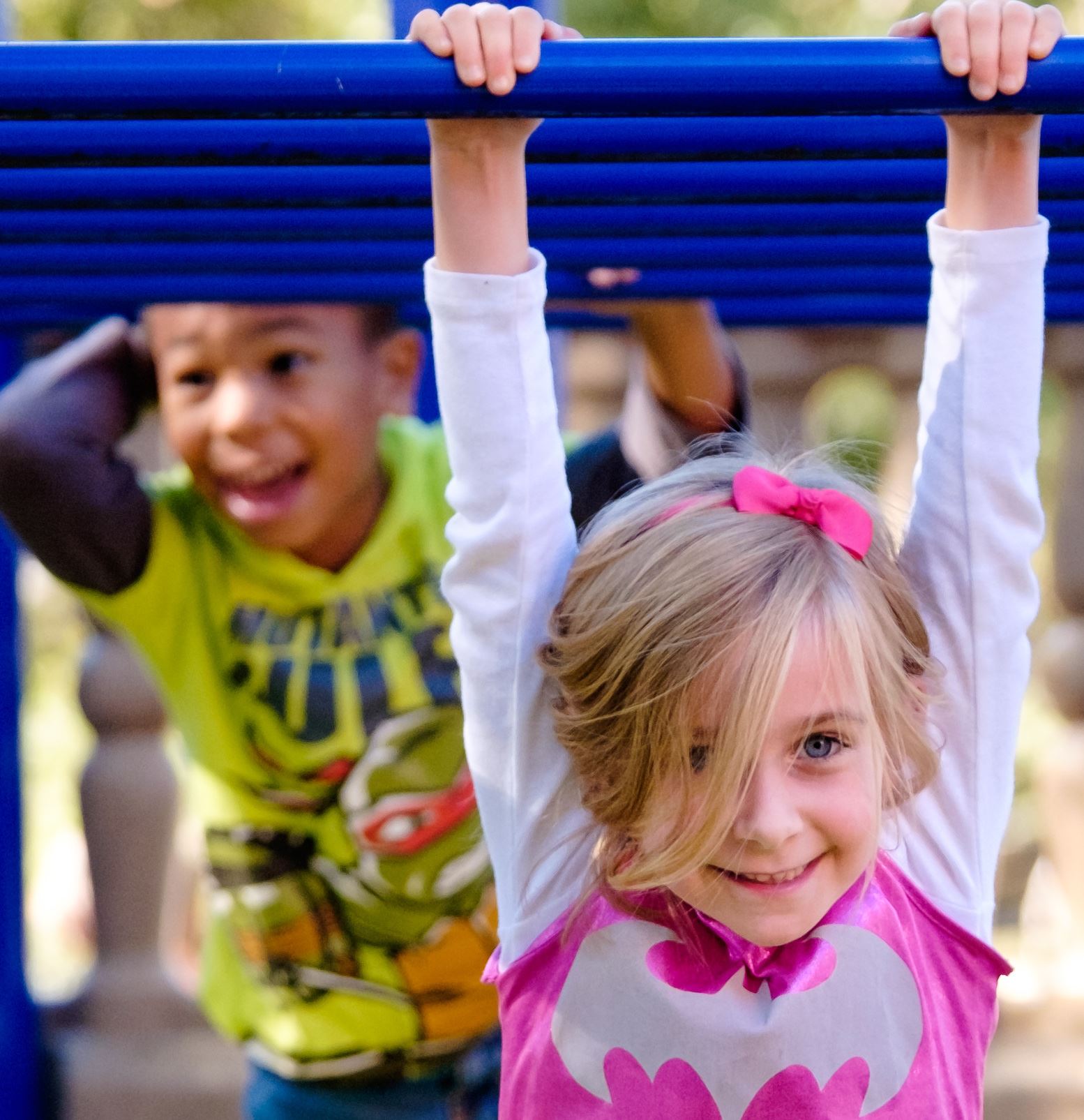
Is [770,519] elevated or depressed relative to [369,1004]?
elevated

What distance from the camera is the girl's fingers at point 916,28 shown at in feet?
2.60

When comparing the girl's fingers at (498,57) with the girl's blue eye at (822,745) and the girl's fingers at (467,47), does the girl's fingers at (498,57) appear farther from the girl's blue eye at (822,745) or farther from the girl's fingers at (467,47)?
the girl's blue eye at (822,745)

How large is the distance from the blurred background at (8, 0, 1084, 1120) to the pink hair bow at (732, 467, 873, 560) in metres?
0.18

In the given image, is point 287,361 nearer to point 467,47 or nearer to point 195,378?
point 195,378

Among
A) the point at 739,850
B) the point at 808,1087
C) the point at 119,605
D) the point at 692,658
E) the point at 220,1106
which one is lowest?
the point at 220,1106

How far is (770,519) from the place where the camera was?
2.88 feet

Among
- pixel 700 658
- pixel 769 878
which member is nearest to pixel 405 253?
pixel 700 658

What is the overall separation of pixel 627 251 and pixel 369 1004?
70cm

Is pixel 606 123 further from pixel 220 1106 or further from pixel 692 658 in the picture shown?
pixel 220 1106

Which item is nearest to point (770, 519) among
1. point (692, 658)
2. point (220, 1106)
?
point (692, 658)

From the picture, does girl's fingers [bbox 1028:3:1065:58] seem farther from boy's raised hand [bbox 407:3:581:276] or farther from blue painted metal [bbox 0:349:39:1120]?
blue painted metal [bbox 0:349:39:1120]

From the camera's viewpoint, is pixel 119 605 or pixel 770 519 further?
pixel 119 605

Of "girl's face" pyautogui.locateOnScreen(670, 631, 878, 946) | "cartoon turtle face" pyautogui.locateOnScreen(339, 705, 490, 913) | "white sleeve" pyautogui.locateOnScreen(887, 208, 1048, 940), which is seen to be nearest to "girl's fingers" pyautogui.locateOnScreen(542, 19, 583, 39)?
"white sleeve" pyautogui.locateOnScreen(887, 208, 1048, 940)

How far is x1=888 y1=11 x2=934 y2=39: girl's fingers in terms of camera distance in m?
0.79
